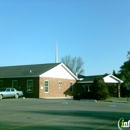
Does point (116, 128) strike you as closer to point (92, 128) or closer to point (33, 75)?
point (92, 128)

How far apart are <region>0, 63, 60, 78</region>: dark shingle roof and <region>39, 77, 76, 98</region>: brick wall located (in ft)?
5.77

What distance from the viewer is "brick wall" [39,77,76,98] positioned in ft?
146

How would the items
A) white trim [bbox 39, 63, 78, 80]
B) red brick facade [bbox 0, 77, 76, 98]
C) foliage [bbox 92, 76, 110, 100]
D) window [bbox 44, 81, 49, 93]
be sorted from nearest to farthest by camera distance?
foliage [bbox 92, 76, 110, 100] → red brick facade [bbox 0, 77, 76, 98] → window [bbox 44, 81, 49, 93] → white trim [bbox 39, 63, 78, 80]

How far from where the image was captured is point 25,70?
48.3 meters

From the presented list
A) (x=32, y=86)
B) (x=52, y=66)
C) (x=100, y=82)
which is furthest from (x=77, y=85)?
(x=100, y=82)

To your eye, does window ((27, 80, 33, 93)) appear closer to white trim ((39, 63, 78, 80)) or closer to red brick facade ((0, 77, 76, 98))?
red brick facade ((0, 77, 76, 98))

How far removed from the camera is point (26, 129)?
39.4 feet

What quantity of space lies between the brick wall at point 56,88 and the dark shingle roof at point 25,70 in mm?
1760

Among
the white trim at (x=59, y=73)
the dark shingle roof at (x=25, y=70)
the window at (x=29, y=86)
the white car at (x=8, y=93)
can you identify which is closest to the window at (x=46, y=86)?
the white trim at (x=59, y=73)

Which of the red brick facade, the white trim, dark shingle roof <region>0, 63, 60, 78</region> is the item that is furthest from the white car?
the white trim

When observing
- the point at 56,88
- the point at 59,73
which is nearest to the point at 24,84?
the point at 56,88

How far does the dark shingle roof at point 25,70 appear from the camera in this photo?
45575 mm

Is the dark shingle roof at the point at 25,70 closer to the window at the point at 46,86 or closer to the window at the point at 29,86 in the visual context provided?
the window at the point at 29,86

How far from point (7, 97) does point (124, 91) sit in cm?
2186
